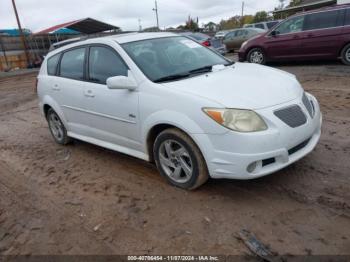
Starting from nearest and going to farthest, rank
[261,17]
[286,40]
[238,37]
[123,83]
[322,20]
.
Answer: [123,83], [322,20], [286,40], [238,37], [261,17]

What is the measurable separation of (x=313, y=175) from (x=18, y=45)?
1094 inches

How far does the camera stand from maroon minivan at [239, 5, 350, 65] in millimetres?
9773

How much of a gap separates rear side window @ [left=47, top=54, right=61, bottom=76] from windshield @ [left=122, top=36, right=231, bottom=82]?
184 centimetres

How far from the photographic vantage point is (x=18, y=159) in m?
5.31

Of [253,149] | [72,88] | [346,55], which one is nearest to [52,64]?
[72,88]

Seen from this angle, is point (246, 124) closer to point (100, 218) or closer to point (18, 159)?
point (100, 218)

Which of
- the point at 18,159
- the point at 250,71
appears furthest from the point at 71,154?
the point at 250,71

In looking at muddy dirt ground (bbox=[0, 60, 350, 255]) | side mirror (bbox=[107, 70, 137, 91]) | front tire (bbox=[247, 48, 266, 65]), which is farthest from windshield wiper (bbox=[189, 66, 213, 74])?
front tire (bbox=[247, 48, 266, 65])

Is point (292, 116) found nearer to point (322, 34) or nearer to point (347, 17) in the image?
point (322, 34)

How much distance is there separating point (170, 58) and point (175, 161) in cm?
137

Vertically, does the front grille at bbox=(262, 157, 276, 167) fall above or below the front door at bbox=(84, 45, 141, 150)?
below

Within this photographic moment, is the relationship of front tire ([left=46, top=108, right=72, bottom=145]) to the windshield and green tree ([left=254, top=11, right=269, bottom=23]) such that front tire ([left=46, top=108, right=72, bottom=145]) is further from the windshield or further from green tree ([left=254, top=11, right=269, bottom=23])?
green tree ([left=254, top=11, right=269, bottom=23])

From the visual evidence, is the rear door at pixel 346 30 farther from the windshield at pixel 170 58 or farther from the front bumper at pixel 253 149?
the front bumper at pixel 253 149

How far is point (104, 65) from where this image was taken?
4.31 meters
